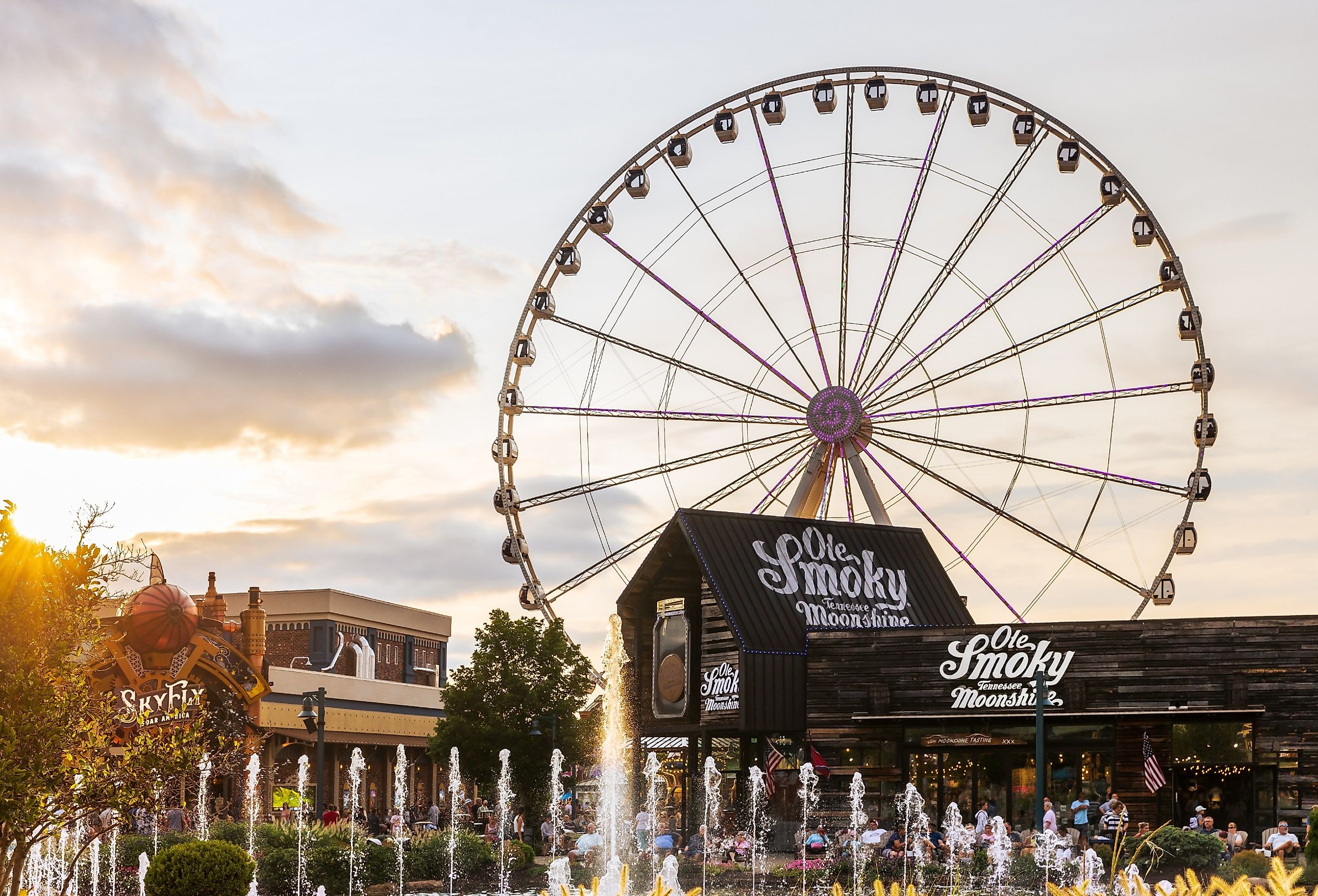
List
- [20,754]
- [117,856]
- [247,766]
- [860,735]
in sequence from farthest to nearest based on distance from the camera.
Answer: [247,766] → [860,735] → [117,856] → [20,754]

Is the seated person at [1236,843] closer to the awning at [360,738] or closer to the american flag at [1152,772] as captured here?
the american flag at [1152,772]

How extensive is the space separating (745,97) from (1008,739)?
18.3 meters

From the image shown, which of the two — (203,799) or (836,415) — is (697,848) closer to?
(836,415)

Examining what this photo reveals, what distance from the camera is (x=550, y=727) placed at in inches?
2130

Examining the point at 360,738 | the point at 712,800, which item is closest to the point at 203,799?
the point at 712,800

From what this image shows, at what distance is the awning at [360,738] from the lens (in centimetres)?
5547

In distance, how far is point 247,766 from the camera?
1943 inches

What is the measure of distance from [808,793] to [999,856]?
8130mm

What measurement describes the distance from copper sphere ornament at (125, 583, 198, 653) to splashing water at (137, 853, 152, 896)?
14.2 m

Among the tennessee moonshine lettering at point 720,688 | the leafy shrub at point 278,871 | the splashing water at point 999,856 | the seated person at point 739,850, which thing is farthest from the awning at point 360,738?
the splashing water at point 999,856

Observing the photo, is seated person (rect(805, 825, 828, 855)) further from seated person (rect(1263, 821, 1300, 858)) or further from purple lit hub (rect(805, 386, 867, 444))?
purple lit hub (rect(805, 386, 867, 444))

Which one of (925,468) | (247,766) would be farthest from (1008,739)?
(247,766)

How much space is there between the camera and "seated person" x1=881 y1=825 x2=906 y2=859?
2875 centimetres

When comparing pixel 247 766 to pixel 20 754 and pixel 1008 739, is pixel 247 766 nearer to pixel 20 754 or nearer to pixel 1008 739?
pixel 1008 739
